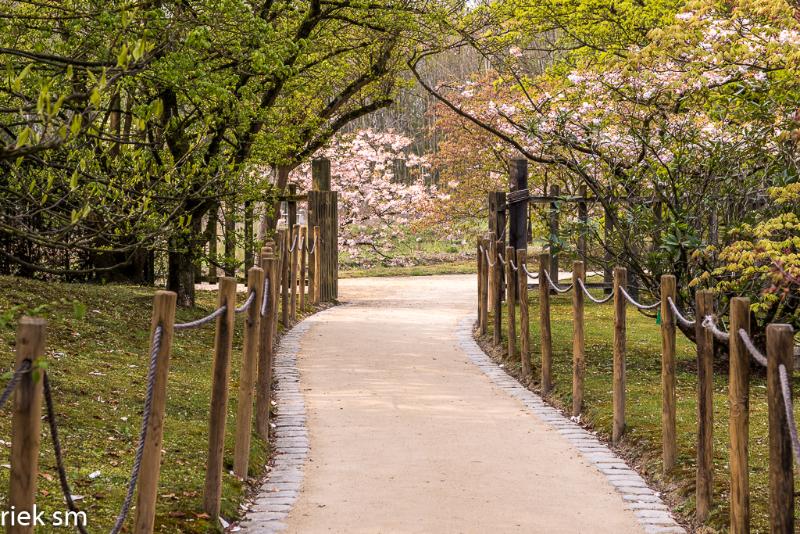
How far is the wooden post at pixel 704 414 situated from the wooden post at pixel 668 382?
2.66 feet

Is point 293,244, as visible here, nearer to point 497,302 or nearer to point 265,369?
point 497,302

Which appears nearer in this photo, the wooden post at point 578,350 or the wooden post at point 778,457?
the wooden post at point 778,457

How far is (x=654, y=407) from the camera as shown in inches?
361

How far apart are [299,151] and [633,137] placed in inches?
316

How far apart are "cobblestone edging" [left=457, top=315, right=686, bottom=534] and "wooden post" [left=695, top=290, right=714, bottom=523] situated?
0.71 ft

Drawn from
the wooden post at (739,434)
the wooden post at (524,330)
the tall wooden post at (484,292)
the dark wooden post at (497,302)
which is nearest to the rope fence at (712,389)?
the wooden post at (739,434)

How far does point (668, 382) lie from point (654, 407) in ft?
6.73

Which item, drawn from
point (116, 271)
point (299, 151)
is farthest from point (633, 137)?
point (116, 271)

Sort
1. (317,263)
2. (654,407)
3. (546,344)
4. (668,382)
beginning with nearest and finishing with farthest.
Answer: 1. (668,382)
2. (654,407)
3. (546,344)
4. (317,263)

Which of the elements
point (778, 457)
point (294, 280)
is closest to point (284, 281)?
point (294, 280)

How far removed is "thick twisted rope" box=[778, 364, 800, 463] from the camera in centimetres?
420

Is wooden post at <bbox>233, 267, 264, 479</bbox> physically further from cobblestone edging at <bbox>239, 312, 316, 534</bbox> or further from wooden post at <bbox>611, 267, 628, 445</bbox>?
wooden post at <bbox>611, 267, 628, 445</bbox>

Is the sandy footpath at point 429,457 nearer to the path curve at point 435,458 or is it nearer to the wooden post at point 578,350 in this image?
the path curve at point 435,458

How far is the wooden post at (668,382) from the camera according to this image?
705cm
